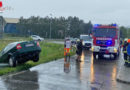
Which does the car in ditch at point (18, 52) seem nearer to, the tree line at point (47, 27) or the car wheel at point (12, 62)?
the car wheel at point (12, 62)

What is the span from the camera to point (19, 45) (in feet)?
40.9

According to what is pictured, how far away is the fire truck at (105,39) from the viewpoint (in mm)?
19641

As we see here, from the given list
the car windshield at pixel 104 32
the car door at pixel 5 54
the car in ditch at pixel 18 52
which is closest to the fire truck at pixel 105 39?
the car windshield at pixel 104 32

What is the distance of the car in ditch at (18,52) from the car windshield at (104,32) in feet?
26.4

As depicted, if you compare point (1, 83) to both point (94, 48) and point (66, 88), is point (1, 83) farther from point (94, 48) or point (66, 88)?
point (94, 48)

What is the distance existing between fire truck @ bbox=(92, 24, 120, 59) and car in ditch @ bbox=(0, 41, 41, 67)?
7925mm

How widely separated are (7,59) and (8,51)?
1.75ft

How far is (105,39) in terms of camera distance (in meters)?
19.7

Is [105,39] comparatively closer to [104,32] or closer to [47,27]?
[104,32]

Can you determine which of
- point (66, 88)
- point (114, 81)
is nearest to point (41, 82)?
point (66, 88)

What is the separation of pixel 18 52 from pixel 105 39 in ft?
A: 31.2

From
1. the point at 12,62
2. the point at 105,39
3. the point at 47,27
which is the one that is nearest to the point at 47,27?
the point at 47,27

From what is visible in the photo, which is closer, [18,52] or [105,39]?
[18,52]

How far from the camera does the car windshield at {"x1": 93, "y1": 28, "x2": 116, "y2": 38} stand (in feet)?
64.7
